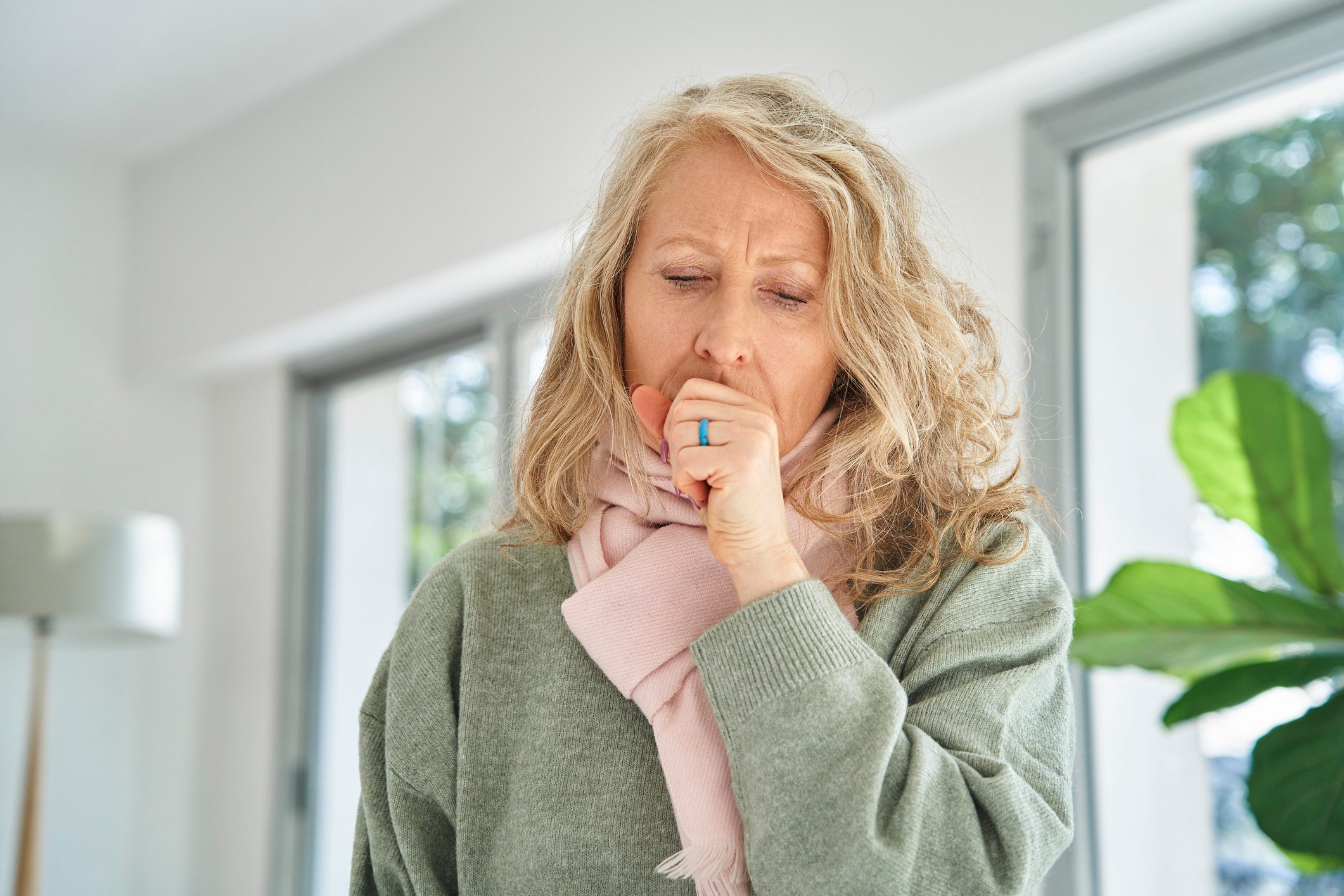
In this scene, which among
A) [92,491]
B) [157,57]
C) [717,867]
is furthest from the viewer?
[92,491]

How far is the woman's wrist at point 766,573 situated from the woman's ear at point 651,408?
148mm

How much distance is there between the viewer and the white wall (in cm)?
423

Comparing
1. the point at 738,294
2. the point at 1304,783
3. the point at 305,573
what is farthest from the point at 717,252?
the point at 305,573

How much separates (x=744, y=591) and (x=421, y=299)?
2.93 meters

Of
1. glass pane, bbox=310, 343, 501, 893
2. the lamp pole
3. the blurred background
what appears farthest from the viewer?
glass pane, bbox=310, 343, 501, 893

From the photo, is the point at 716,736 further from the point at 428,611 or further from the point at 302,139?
the point at 302,139

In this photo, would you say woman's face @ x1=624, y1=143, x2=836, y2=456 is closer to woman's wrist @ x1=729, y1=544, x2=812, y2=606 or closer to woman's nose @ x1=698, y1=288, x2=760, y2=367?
woman's nose @ x1=698, y1=288, x2=760, y2=367

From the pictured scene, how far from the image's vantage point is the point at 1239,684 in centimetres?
172

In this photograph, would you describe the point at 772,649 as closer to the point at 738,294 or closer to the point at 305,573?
the point at 738,294

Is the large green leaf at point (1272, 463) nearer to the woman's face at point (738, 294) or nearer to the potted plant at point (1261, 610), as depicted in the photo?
the potted plant at point (1261, 610)

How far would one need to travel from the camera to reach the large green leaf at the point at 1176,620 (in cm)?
174

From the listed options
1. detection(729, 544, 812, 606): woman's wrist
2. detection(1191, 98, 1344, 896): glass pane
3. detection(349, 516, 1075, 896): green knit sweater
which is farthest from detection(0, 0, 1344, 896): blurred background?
detection(729, 544, 812, 606): woman's wrist

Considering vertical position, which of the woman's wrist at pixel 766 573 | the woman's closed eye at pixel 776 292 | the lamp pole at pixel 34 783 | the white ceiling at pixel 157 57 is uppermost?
the white ceiling at pixel 157 57

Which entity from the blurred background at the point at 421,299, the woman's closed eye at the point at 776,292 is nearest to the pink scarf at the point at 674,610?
the woman's closed eye at the point at 776,292
